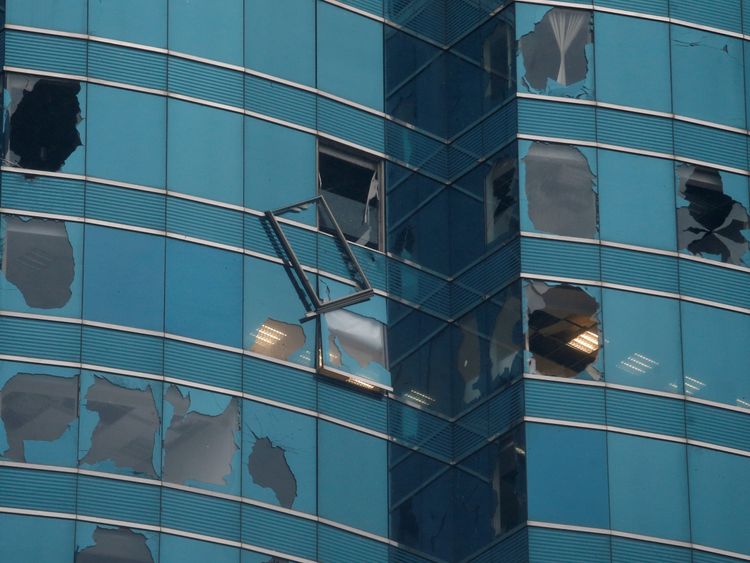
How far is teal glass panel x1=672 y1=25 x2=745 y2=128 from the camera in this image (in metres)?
47.9

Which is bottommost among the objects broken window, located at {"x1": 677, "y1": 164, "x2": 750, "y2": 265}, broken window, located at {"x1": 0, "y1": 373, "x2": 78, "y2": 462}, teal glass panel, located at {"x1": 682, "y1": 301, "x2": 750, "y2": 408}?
broken window, located at {"x1": 0, "y1": 373, "x2": 78, "y2": 462}

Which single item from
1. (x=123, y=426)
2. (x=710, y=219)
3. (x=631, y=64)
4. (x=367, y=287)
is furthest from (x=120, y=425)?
(x=631, y=64)

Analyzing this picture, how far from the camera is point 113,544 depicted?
42562mm

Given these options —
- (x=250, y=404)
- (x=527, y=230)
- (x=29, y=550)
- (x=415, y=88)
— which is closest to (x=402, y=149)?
(x=415, y=88)

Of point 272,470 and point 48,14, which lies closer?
point 272,470

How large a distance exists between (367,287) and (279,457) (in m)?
4.63

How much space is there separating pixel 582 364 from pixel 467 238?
14.8 feet

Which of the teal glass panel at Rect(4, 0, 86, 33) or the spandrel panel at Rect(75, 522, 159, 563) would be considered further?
the teal glass panel at Rect(4, 0, 86, 33)

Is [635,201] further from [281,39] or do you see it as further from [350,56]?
[281,39]

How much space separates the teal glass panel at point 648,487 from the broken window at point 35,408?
35.7 feet

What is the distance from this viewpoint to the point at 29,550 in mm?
41906

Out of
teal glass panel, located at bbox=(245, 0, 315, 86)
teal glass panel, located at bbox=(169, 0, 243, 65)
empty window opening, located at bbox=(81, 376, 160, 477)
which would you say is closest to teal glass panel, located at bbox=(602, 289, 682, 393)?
teal glass panel, located at bbox=(245, 0, 315, 86)

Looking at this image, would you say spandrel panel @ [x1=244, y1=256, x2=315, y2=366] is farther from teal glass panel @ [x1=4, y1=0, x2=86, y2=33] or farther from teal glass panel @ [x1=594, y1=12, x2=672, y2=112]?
teal glass panel @ [x1=594, y1=12, x2=672, y2=112]

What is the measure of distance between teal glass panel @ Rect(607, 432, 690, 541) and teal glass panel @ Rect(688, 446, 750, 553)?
9.2 inches
